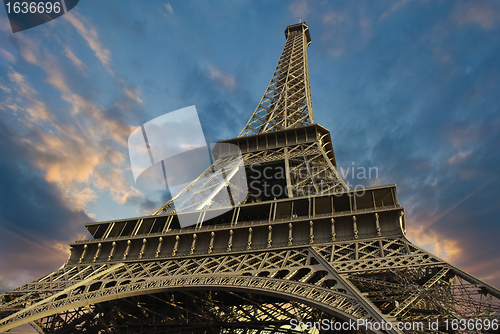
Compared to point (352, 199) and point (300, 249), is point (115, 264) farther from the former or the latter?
point (352, 199)

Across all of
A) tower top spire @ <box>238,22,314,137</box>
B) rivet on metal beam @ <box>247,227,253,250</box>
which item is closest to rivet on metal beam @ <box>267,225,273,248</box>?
rivet on metal beam @ <box>247,227,253,250</box>

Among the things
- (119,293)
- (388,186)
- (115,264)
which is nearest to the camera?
(119,293)

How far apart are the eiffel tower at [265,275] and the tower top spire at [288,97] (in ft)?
40.8

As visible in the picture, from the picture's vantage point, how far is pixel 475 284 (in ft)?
36.6

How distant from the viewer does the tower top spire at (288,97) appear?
1546 inches

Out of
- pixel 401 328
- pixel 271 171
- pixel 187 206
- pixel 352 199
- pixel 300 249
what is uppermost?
pixel 271 171

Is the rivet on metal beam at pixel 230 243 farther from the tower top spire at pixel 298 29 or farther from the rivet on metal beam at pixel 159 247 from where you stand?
the tower top spire at pixel 298 29

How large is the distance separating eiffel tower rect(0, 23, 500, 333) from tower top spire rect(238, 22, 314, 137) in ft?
40.8

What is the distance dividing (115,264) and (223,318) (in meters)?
7.22

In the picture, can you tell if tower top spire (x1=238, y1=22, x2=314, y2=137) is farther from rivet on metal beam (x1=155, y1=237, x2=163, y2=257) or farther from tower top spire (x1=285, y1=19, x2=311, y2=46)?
rivet on metal beam (x1=155, y1=237, x2=163, y2=257)

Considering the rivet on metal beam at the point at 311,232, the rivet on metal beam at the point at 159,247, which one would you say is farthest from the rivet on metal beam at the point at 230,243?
the rivet on metal beam at the point at 311,232

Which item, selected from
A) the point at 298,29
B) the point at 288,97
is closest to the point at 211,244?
the point at 288,97

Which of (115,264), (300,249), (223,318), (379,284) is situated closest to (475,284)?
(379,284)

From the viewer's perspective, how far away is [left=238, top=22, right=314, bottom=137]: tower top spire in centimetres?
3927
